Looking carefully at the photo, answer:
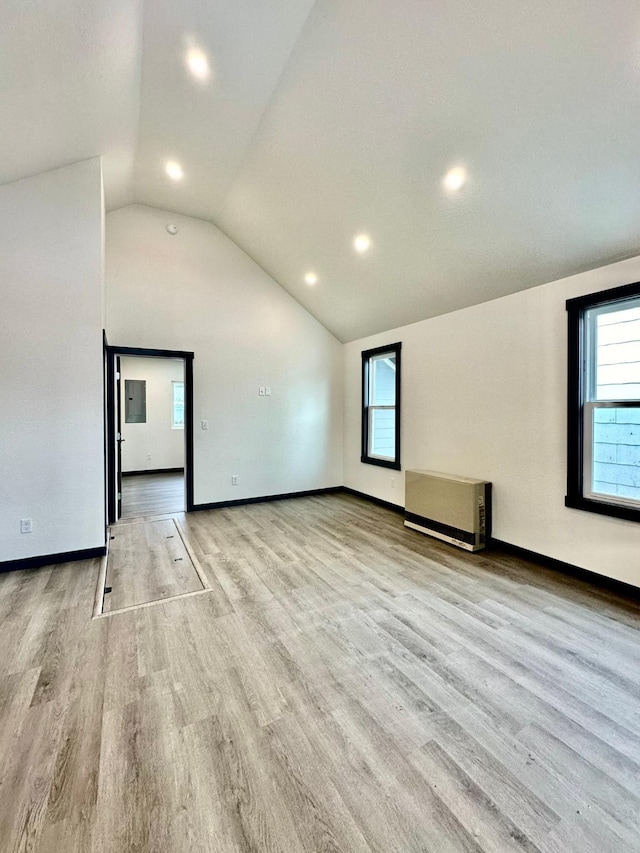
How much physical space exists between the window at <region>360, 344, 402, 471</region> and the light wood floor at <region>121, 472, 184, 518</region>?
9.28 ft

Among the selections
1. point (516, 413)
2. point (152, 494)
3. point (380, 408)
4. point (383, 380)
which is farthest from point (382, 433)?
point (152, 494)

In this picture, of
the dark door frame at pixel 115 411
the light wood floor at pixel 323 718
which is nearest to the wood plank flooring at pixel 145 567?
the light wood floor at pixel 323 718

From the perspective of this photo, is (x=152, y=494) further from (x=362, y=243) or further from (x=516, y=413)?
(x=516, y=413)

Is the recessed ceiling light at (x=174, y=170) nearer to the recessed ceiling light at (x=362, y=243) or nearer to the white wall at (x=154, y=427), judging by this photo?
the recessed ceiling light at (x=362, y=243)

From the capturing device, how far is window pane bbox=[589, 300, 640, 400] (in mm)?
2715

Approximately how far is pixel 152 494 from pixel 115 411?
196cm

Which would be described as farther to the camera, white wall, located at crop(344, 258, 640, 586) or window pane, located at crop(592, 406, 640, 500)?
white wall, located at crop(344, 258, 640, 586)

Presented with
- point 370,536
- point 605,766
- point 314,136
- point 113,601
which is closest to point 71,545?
point 113,601

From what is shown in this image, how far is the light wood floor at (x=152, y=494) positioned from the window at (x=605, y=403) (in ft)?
14.9

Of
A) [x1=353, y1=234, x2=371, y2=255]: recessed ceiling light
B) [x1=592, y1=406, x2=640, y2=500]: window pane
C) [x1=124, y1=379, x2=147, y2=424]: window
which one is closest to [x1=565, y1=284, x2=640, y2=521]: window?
[x1=592, y1=406, x2=640, y2=500]: window pane

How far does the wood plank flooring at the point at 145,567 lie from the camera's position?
2.72 metres

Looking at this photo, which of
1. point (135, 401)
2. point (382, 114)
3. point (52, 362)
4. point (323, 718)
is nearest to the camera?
point (323, 718)

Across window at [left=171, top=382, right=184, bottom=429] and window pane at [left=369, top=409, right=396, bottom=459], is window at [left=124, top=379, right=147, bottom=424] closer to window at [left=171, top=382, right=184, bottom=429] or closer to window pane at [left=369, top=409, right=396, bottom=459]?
window at [left=171, top=382, right=184, bottom=429]

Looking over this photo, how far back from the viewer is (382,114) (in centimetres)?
260
